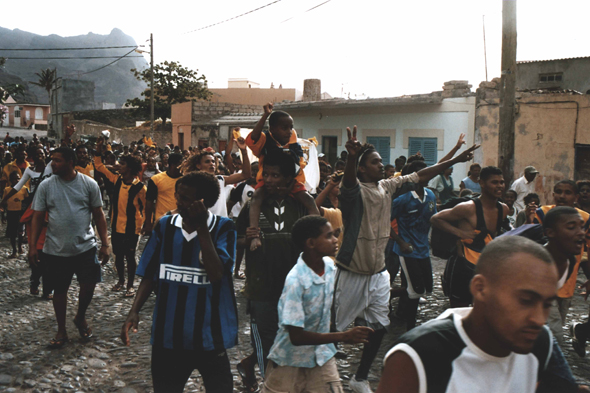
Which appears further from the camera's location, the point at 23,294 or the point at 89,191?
the point at 23,294

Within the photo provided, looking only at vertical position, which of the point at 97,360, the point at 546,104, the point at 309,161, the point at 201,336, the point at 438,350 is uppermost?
the point at 546,104

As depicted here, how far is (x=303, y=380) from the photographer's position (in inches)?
128

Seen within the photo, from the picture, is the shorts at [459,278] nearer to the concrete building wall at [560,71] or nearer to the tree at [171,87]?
the concrete building wall at [560,71]

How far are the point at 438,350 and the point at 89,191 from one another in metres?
4.77

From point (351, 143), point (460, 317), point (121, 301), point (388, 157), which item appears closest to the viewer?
point (460, 317)

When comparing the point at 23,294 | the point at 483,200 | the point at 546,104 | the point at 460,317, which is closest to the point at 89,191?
the point at 23,294

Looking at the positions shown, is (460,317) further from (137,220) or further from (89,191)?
(137,220)

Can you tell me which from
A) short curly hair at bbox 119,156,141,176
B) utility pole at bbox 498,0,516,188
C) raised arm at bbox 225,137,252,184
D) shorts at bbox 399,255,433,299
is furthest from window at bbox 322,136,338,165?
shorts at bbox 399,255,433,299

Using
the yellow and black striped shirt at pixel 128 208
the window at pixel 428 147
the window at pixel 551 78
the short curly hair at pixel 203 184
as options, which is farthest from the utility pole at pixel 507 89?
the window at pixel 551 78

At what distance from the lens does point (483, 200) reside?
5.20 m

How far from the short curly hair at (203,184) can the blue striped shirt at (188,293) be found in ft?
A: 0.49

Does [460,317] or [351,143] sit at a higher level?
[351,143]

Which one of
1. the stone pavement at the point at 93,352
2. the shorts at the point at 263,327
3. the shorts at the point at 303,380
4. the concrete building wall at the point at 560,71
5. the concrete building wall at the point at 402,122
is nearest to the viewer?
the shorts at the point at 303,380

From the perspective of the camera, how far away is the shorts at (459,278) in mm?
5031
